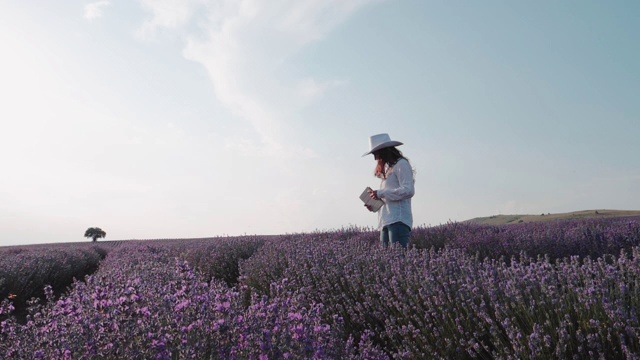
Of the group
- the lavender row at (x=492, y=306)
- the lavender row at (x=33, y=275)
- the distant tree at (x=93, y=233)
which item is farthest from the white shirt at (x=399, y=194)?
the distant tree at (x=93, y=233)

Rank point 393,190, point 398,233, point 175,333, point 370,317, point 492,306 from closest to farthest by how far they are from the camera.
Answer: point 175,333 < point 492,306 < point 370,317 < point 393,190 < point 398,233

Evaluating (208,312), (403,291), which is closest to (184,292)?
(208,312)

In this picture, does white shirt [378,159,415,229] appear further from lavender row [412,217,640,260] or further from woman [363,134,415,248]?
lavender row [412,217,640,260]

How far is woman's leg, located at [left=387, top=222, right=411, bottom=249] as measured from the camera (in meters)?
5.14

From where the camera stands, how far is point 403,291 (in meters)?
3.54

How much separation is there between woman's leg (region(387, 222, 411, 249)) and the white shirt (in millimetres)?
51

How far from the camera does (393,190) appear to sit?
4965 mm

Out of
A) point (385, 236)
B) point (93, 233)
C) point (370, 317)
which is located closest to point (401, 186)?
point (385, 236)

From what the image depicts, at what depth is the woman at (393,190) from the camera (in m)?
5.02

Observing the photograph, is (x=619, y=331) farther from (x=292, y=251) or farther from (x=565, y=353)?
(x=292, y=251)

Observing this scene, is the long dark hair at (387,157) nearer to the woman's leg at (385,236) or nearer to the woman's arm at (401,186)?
the woman's arm at (401,186)

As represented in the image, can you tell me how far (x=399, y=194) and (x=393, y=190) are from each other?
0.07 m

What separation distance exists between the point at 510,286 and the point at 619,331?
581 millimetres

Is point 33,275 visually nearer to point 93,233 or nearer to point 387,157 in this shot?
point 387,157
